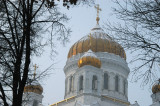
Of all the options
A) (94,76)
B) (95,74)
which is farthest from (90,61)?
(94,76)

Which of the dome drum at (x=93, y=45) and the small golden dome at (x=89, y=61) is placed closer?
the small golden dome at (x=89, y=61)

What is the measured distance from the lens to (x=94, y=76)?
26.2 metres

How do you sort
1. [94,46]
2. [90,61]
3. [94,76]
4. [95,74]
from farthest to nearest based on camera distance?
[94,46], [90,61], [94,76], [95,74]

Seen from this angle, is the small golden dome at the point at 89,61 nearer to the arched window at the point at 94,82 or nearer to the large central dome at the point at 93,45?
the arched window at the point at 94,82

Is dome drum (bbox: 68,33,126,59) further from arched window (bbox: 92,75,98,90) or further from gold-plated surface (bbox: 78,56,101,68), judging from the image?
arched window (bbox: 92,75,98,90)

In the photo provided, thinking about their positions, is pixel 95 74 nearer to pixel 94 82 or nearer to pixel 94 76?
pixel 94 76

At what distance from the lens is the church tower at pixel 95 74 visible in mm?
25125

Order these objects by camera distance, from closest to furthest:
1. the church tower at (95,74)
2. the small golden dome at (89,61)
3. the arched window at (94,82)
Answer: the church tower at (95,74) → the arched window at (94,82) → the small golden dome at (89,61)

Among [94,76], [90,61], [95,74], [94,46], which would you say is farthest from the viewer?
[94,46]

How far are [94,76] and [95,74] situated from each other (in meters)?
0.31

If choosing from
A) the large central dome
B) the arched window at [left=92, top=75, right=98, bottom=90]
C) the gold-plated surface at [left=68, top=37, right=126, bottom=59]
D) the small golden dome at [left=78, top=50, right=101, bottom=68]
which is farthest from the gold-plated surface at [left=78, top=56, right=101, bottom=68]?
the gold-plated surface at [left=68, top=37, right=126, bottom=59]

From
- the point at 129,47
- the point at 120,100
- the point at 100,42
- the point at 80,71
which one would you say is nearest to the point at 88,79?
the point at 80,71

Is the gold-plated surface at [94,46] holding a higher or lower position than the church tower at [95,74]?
higher

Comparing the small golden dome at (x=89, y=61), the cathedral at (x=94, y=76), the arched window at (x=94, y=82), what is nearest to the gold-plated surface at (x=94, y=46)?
the cathedral at (x=94, y=76)
